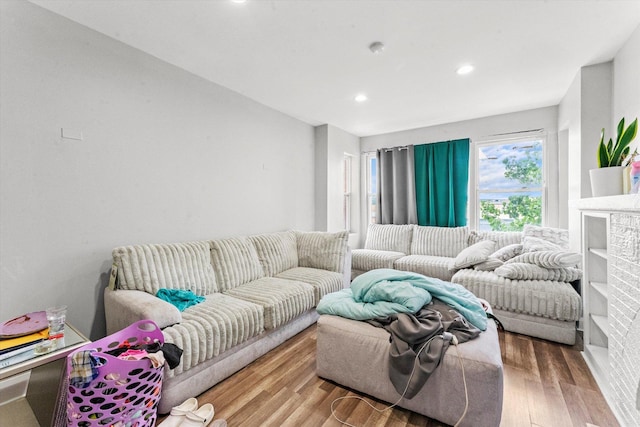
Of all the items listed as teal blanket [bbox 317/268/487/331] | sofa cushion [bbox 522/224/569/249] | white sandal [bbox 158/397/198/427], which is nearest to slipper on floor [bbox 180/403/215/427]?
white sandal [bbox 158/397/198/427]

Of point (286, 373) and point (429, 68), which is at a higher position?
point (429, 68)

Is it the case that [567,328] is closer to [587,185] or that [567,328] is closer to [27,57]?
[587,185]

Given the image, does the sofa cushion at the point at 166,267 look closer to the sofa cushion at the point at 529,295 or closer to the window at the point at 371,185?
the sofa cushion at the point at 529,295

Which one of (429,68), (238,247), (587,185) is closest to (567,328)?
(587,185)

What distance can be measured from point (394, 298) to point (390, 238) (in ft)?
9.45

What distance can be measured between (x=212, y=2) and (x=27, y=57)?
1.27m

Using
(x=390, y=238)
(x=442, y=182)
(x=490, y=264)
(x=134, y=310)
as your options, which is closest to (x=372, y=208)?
(x=390, y=238)

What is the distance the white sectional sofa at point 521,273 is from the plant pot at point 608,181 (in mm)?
838

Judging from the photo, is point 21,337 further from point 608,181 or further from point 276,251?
point 608,181

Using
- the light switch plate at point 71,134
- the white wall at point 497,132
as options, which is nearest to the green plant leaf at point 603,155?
the white wall at point 497,132

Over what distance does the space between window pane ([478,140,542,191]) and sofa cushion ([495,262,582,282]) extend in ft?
5.58

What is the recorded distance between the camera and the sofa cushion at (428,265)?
3562 millimetres

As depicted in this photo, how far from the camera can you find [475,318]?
1.80 m

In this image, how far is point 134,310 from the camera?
5.69 ft
